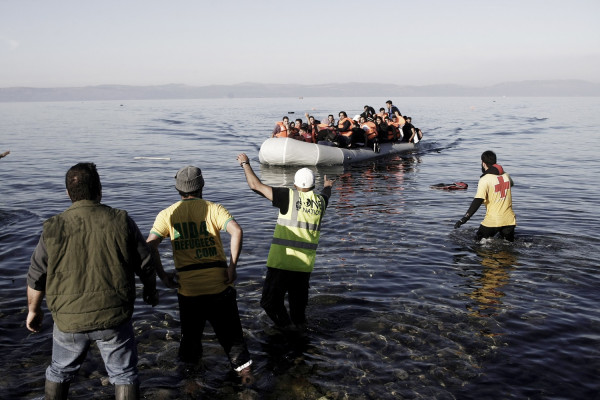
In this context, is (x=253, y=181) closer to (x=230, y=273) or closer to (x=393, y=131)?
(x=230, y=273)

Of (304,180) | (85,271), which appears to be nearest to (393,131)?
(304,180)

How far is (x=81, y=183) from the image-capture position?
358 centimetres

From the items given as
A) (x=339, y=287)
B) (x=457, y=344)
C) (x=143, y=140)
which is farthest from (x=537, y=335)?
(x=143, y=140)

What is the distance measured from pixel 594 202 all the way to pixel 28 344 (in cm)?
1467

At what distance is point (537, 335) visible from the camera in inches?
247

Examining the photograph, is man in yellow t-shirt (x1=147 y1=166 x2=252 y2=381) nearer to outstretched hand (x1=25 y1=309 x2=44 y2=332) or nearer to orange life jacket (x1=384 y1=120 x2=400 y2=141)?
outstretched hand (x1=25 y1=309 x2=44 y2=332)

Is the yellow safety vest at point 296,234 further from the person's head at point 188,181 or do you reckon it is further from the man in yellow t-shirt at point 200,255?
the person's head at point 188,181

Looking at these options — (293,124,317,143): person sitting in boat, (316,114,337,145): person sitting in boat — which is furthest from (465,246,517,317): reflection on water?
(293,124,317,143): person sitting in boat

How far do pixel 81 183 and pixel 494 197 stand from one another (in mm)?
6982

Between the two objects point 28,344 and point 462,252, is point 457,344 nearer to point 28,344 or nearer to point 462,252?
point 462,252

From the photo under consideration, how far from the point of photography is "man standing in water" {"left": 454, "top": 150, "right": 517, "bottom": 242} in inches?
338

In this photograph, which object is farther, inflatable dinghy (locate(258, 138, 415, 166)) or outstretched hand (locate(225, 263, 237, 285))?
inflatable dinghy (locate(258, 138, 415, 166))

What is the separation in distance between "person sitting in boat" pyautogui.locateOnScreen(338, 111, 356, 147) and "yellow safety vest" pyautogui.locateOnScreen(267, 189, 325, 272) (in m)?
17.4

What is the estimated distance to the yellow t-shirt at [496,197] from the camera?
28.2ft
